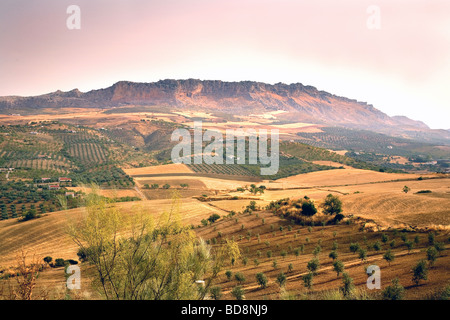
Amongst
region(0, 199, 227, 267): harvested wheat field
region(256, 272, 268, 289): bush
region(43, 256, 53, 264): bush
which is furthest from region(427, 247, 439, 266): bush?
region(43, 256, 53, 264): bush

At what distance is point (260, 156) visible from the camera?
15712cm

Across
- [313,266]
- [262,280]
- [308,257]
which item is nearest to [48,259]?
[262,280]

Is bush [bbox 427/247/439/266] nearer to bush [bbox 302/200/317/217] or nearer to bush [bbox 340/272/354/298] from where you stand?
bush [bbox 340/272/354/298]

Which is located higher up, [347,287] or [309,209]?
A: [347,287]

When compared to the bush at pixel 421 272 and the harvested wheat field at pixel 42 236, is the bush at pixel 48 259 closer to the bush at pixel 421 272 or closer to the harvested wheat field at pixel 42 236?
the harvested wheat field at pixel 42 236

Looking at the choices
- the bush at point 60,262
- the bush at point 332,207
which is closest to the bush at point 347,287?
the bush at point 332,207

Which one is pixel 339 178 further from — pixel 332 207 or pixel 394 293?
pixel 394 293

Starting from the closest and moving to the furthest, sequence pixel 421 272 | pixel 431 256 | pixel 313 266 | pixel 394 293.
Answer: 1. pixel 394 293
2. pixel 421 272
3. pixel 431 256
4. pixel 313 266

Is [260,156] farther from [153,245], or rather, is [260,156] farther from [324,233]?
[153,245]

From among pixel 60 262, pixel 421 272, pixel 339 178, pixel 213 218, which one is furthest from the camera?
pixel 339 178

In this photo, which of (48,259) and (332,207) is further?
(332,207)

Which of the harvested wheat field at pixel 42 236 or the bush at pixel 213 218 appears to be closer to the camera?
the harvested wheat field at pixel 42 236
